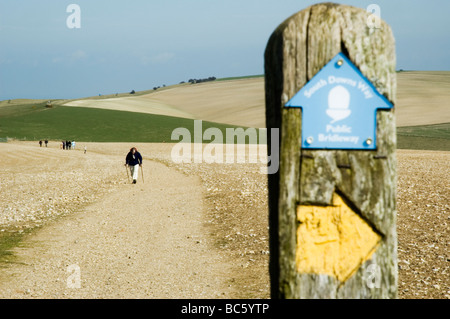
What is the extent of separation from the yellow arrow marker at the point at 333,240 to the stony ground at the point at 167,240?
16.6ft

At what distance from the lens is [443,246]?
1135 cm

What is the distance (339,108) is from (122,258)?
9348 mm

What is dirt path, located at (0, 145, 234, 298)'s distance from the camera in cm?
958

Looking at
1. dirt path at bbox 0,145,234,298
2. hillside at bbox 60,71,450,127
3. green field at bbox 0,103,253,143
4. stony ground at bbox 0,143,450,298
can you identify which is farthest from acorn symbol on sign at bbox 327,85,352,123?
hillside at bbox 60,71,450,127

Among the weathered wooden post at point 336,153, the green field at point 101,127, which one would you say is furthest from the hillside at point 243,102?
the weathered wooden post at point 336,153

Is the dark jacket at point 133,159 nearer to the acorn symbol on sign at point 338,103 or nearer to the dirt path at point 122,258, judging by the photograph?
the dirt path at point 122,258

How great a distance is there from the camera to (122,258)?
39.7 feet

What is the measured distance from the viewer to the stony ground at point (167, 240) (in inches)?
378

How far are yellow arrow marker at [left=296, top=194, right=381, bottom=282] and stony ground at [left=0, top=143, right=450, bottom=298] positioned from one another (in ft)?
16.6

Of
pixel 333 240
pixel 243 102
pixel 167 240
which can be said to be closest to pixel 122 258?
pixel 167 240
